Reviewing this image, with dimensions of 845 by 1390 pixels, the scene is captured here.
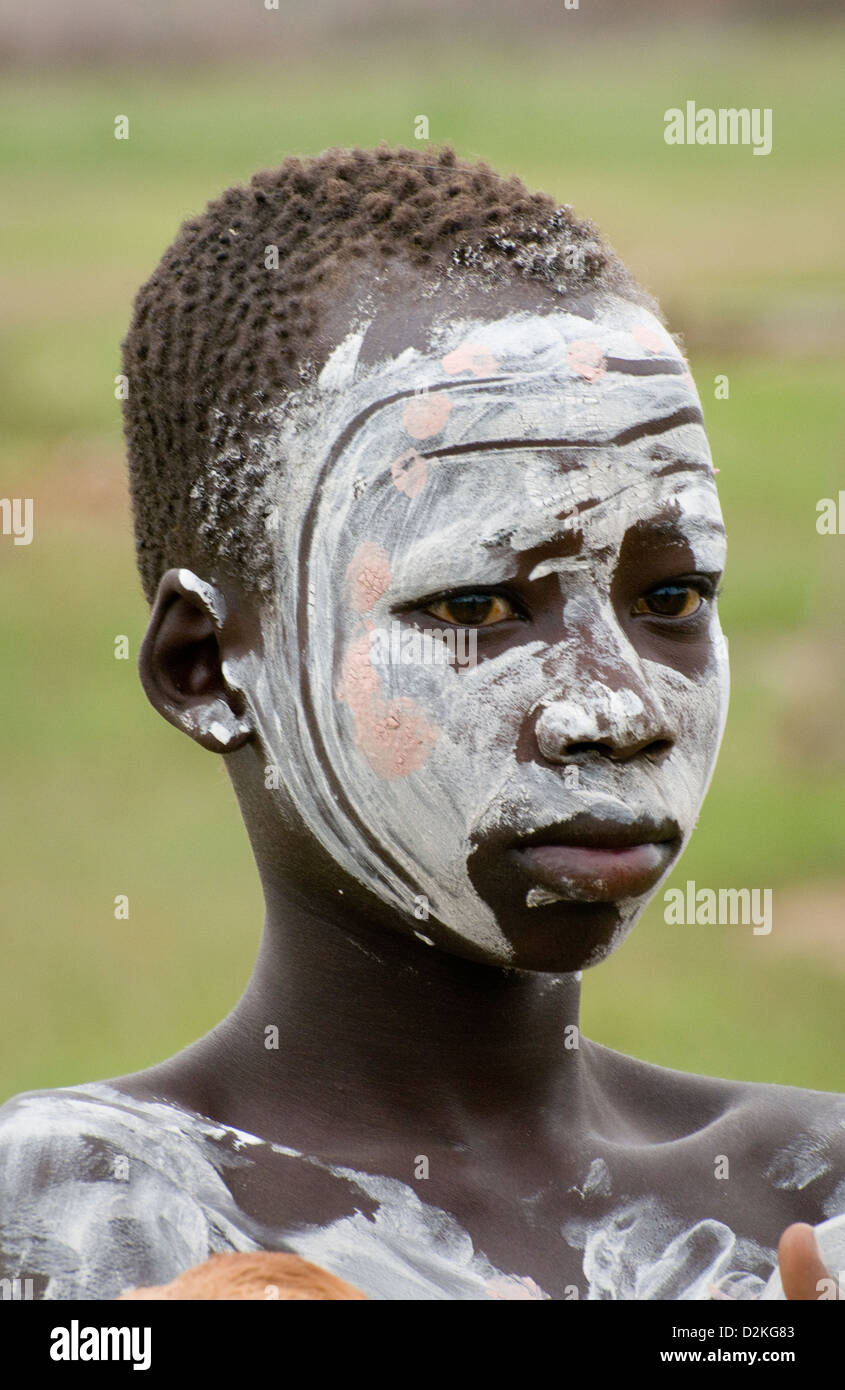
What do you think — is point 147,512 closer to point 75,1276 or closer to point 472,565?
point 472,565

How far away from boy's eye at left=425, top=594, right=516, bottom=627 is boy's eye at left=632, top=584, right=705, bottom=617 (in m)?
0.21

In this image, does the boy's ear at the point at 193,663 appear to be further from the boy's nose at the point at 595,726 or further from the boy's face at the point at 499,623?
the boy's nose at the point at 595,726

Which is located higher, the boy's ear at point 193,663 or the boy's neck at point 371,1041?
the boy's ear at point 193,663

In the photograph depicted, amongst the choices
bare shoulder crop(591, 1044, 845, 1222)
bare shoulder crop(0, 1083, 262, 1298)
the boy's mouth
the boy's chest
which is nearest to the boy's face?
the boy's mouth

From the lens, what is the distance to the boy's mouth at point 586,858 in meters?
2.75

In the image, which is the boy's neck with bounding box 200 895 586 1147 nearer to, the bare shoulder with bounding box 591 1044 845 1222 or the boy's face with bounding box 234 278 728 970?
the boy's face with bounding box 234 278 728 970

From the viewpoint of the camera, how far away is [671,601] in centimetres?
293

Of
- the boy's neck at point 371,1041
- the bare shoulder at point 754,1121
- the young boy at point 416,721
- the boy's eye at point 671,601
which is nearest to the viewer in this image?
the young boy at point 416,721

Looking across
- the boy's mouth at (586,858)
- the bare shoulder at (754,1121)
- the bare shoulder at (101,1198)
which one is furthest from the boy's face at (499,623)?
the bare shoulder at (754,1121)

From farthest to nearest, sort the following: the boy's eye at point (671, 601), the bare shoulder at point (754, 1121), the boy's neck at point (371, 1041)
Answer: the bare shoulder at point (754, 1121)
the boy's neck at point (371, 1041)
the boy's eye at point (671, 601)

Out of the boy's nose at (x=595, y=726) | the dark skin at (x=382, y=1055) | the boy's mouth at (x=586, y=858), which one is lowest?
the dark skin at (x=382, y=1055)

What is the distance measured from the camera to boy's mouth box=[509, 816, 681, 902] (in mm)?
2746

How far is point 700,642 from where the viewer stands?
117 inches

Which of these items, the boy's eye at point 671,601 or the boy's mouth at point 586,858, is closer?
the boy's mouth at point 586,858
